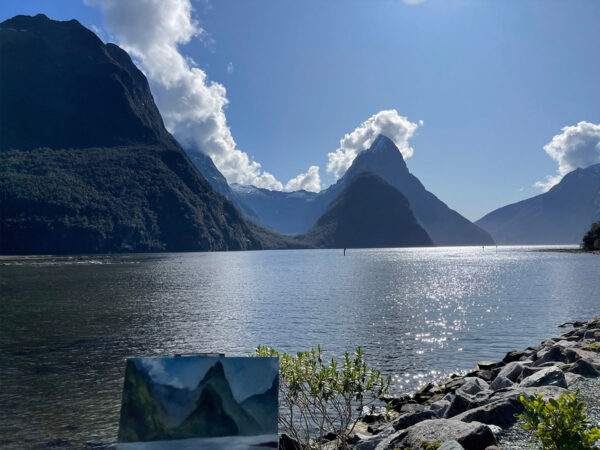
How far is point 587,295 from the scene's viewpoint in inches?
2189

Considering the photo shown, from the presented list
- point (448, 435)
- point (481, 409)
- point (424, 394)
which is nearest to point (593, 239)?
point (424, 394)

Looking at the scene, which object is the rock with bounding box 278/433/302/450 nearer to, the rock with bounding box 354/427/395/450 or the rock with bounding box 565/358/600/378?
the rock with bounding box 354/427/395/450

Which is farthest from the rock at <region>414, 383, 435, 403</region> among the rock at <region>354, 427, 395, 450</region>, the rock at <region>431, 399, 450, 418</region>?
the rock at <region>354, 427, 395, 450</region>

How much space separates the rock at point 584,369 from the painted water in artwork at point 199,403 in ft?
39.3

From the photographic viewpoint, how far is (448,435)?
8.39 m

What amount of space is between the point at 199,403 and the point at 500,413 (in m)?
7.00

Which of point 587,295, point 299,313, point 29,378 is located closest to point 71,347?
point 29,378

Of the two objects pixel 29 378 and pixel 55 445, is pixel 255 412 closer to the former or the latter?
pixel 55 445

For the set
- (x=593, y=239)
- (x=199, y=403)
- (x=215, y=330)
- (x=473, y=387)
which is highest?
(x=593, y=239)

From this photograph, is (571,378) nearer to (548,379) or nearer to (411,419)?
(548,379)

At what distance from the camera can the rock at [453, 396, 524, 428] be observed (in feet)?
31.1

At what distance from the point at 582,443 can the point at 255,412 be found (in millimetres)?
4882

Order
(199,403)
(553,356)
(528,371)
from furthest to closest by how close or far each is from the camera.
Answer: (553,356) → (528,371) → (199,403)

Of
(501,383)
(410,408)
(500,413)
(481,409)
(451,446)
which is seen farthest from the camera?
(410,408)
